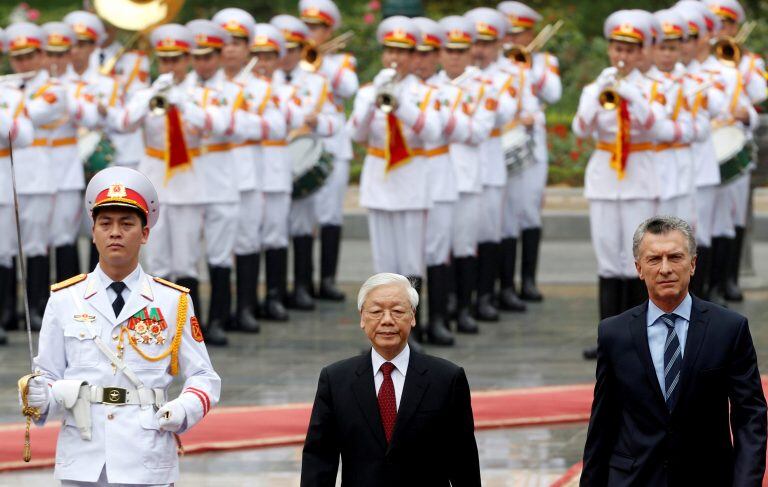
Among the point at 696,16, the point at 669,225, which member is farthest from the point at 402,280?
the point at 696,16

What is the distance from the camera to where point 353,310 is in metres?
13.8

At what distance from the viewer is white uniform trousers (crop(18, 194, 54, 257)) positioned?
12586mm

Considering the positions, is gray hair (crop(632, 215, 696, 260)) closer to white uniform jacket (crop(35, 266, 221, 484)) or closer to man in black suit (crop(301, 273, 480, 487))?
man in black suit (crop(301, 273, 480, 487))

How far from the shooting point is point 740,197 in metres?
14.1

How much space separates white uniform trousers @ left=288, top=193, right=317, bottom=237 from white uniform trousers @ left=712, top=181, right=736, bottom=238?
2.84 meters

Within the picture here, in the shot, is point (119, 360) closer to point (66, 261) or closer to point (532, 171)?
point (66, 261)

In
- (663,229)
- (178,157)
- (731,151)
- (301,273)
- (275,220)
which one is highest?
(663,229)

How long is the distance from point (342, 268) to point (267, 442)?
7.32 metres

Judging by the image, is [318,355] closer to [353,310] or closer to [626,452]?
[353,310]

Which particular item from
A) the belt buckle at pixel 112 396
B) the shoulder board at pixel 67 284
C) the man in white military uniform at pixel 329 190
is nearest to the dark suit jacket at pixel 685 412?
the belt buckle at pixel 112 396

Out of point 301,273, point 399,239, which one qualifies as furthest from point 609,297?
point 301,273

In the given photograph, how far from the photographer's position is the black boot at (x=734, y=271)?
1407 centimetres

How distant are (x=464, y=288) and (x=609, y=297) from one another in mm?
1520

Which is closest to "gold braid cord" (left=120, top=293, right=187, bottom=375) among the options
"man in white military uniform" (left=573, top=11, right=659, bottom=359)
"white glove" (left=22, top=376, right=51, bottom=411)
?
"white glove" (left=22, top=376, right=51, bottom=411)
